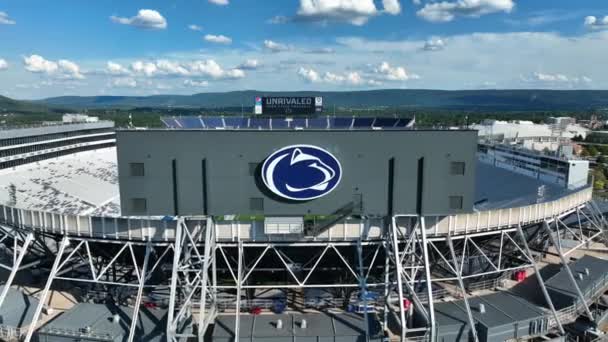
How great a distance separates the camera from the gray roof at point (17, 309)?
24766 millimetres

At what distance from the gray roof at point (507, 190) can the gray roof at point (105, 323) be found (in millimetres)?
30404

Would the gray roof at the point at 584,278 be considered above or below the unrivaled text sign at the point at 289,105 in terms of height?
below

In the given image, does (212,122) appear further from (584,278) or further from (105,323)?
(584,278)

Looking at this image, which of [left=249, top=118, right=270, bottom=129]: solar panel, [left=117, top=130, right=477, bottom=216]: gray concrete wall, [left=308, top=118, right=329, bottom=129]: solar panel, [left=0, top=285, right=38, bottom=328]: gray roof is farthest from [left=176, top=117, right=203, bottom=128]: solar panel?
[left=117, top=130, right=477, bottom=216]: gray concrete wall

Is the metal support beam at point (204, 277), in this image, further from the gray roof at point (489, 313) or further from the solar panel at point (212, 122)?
the solar panel at point (212, 122)

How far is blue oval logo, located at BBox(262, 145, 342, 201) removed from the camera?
870 inches

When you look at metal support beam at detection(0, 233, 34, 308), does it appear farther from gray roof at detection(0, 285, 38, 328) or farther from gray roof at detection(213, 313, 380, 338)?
gray roof at detection(213, 313, 380, 338)

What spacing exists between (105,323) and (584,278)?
34.1 m

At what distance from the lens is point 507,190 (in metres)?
44.9

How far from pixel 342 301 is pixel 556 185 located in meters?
32.0

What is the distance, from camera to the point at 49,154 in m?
84.5

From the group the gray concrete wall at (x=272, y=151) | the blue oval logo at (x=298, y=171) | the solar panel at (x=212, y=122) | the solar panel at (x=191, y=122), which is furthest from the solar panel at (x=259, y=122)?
the blue oval logo at (x=298, y=171)

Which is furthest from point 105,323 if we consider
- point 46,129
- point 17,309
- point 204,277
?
point 46,129

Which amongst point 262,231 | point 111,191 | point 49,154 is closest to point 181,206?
point 262,231
